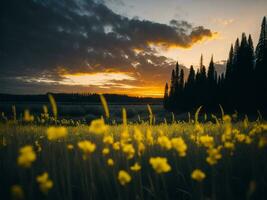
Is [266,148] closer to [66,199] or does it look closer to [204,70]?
[66,199]

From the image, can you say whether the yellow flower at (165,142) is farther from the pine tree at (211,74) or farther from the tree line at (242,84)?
the pine tree at (211,74)

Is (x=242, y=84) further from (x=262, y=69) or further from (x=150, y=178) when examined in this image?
(x=150, y=178)

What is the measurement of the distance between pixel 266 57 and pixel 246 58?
153 inches

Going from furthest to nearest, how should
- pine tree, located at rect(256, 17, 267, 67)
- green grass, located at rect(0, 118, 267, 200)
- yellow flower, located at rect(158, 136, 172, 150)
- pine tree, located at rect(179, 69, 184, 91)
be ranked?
pine tree, located at rect(179, 69, 184, 91) → pine tree, located at rect(256, 17, 267, 67) → green grass, located at rect(0, 118, 267, 200) → yellow flower, located at rect(158, 136, 172, 150)

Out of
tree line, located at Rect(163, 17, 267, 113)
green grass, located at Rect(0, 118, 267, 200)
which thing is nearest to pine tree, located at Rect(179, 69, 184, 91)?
tree line, located at Rect(163, 17, 267, 113)

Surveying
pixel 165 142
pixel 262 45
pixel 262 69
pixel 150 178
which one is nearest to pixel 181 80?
pixel 262 45

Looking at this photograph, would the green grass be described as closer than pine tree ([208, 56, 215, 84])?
Yes

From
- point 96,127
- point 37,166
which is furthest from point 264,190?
point 37,166

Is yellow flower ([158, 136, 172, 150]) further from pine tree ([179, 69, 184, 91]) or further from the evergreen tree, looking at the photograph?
pine tree ([179, 69, 184, 91])

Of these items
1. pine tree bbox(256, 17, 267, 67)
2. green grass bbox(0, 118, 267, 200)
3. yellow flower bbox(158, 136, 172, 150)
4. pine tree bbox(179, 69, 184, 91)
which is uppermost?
pine tree bbox(256, 17, 267, 67)

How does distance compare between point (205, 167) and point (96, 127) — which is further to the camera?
point (205, 167)

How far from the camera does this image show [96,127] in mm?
1703

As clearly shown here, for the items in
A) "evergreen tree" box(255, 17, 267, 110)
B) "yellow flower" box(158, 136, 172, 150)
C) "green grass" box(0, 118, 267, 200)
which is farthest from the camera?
"evergreen tree" box(255, 17, 267, 110)

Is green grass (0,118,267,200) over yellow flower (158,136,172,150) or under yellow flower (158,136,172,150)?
under
